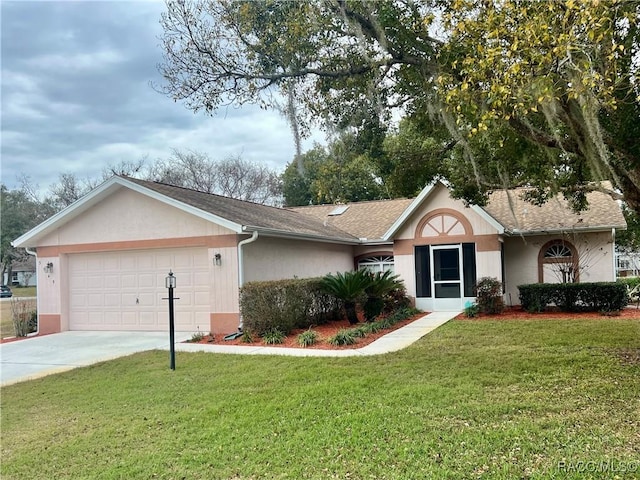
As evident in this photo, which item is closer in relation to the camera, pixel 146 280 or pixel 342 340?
pixel 342 340

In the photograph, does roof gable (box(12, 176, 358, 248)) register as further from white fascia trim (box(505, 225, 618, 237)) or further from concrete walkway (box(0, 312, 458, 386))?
white fascia trim (box(505, 225, 618, 237))

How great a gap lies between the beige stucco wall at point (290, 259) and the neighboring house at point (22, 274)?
44018 mm

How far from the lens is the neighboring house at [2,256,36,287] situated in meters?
52.7

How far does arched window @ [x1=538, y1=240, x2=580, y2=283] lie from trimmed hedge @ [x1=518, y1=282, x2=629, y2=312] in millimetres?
1923

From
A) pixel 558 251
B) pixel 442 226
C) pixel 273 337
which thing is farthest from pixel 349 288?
pixel 558 251

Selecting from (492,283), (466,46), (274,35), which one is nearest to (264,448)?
(466,46)

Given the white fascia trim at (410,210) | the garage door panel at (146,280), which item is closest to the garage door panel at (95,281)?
the garage door panel at (146,280)

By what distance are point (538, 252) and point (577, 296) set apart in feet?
9.44

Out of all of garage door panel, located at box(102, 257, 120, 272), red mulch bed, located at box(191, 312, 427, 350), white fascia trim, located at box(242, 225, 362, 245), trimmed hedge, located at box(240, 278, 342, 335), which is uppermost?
white fascia trim, located at box(242, 225, 362, 245)

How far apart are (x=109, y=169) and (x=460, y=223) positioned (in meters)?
30.3

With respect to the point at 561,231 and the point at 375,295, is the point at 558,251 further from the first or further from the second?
the point at 375,295

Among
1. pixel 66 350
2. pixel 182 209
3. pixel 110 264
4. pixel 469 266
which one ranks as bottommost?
pixel 66 350

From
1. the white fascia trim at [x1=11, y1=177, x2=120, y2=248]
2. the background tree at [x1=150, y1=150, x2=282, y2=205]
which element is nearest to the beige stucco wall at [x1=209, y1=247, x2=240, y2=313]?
the white fascia trim at [x1=11, y1=177, x2=120, y2=248]

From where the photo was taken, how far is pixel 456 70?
278 inches
